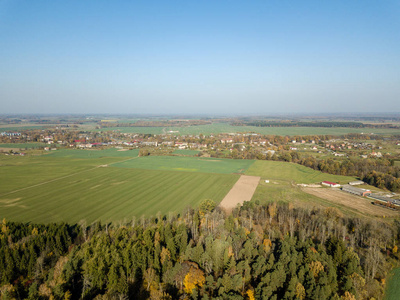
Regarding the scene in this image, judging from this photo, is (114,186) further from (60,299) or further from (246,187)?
(60,299)

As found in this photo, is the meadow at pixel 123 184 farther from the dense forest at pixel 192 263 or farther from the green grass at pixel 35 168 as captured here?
the dense forest at pixel 192 263

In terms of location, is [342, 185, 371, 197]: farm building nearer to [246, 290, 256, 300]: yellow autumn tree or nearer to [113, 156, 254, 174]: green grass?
[113, 156, 254, 174]: green grass

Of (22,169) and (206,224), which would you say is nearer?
(206,224)

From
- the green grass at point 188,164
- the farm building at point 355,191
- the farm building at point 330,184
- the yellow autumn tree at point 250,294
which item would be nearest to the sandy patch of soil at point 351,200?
the farm building at point 355,191

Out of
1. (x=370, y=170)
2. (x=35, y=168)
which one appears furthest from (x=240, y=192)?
(x=35, y=168)

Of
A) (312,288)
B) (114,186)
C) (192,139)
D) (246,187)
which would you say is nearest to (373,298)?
(312,288)

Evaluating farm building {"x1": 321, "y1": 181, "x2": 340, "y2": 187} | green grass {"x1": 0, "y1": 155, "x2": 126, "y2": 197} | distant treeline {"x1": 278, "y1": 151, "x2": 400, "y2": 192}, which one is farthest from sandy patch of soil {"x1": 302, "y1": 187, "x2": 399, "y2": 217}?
green grass {"x1": 0, "y1": 155, "x2": 126, "y2": 197}
